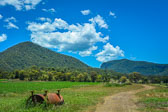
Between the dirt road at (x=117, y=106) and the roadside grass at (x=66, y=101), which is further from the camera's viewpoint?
the dirt road at (x=117, y=106)

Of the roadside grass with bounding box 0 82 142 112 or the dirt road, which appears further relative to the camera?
the dirt road

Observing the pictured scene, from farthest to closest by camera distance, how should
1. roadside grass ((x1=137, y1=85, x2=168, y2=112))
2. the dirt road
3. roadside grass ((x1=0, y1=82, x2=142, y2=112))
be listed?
roadside grass ((x1=137, y1=85, x2=168, y2=112)) < the dirt road < roadside grass ((x1=0, y1=82, x2=142, y2=112))

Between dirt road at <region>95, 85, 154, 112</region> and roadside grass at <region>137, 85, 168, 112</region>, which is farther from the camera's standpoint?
roadside grass at <region>137, 85, 168, 112</region>

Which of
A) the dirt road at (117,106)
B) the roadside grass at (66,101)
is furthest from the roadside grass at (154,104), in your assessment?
the roadside grass at (66,101)

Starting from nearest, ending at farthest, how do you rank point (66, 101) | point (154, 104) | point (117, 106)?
point (117, 106) < point (154, 104) < point (66, 101)

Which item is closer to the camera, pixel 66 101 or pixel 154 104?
pixel 154 104

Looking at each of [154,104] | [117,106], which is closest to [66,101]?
[117,106]

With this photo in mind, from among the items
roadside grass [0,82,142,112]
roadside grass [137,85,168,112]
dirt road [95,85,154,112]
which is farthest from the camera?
roadside grass [137,85,168,112]

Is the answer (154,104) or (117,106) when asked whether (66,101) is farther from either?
(154,104)

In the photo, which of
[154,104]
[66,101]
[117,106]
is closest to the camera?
[117,106]

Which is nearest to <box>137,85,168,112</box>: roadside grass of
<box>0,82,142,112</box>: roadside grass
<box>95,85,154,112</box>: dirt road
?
<box>95,85,154,112</box>: dirt road

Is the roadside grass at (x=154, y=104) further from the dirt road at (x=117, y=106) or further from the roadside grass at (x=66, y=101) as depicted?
the roadside grass at (x=66, y=101)

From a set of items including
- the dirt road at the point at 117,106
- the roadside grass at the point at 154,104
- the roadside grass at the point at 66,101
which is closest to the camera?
the roadside grass at the point at 66,101

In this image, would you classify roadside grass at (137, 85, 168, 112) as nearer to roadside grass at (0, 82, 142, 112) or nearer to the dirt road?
the dirt road
